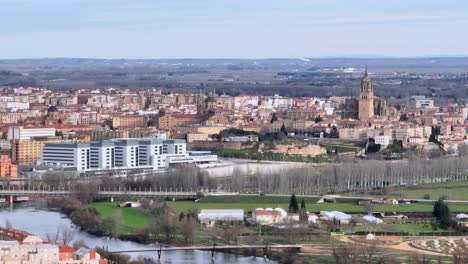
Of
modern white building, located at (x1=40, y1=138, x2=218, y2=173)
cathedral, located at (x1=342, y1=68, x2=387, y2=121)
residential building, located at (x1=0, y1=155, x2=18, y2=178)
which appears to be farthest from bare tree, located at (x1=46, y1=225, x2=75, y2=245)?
cathedral, located at (x1=342, y1=68, x2=387, y2=121)

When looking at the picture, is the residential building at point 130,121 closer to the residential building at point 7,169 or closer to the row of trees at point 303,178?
the residential building at point 7,169

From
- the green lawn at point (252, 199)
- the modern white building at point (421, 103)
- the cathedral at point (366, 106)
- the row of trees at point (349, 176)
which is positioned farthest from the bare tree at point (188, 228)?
the modern white building at point (421, 103)

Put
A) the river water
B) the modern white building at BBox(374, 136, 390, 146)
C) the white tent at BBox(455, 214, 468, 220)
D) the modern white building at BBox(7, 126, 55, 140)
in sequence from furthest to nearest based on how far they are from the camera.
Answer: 1. the modern white building at BBox(374, 136, 390, 146)
2. the modern white building at BBox(7, 126, 55, 140)
3. the white tent at BBox(455, 214, 468, 220)
4. the river water

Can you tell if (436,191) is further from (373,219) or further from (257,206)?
(373,219)

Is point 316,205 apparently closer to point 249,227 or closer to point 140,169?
point 249,227

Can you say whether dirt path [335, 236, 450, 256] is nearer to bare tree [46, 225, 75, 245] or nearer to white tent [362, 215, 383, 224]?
white tent [362, 215, 383, 224]

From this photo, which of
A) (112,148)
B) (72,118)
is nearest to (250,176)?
(112,148)
